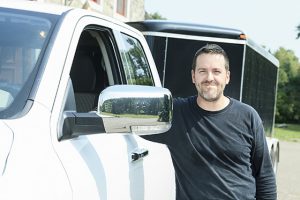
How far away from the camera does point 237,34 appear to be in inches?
324

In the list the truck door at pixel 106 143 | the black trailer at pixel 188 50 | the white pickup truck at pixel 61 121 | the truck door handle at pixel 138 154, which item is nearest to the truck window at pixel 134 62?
the truck door at pixel 106 143

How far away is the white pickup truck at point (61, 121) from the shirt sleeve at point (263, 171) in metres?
0.63

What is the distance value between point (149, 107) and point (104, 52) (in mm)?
1286

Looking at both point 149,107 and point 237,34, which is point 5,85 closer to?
point 149,107

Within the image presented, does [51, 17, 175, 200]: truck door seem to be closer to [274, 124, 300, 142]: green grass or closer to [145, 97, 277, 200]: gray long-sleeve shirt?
[145, 97, 277, 200]: gray long-sleeve shirt

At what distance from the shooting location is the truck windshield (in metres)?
2.33

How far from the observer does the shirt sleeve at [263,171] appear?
339 cm

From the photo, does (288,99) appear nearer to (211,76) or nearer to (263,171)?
(263,171)

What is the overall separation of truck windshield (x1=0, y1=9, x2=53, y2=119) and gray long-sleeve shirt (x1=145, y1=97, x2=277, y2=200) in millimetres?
1086

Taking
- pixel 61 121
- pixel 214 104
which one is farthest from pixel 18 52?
pixel 214 104

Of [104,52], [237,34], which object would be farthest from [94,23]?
[237,34]

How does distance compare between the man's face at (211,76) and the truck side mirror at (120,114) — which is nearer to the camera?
the truck side mirror at (120,114)

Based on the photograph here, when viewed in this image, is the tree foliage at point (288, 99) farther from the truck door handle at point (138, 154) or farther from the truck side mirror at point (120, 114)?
the truck side mirror at point (120, 114)

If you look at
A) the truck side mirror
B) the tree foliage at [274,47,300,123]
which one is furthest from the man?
the tree foliage at [274,47,300,123]
